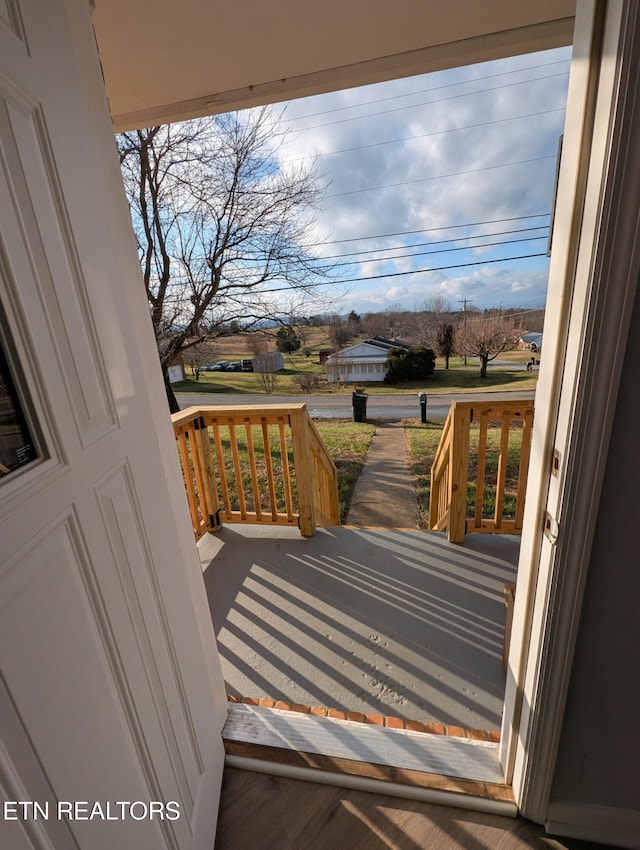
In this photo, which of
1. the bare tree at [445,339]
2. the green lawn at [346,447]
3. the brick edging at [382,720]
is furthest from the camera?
the bare tree at [445,339]

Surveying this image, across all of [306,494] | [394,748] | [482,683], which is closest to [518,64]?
[306,494]

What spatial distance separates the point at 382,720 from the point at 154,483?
1.23m

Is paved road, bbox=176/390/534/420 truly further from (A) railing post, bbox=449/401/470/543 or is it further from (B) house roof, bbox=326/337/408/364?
(A) railing post, bbox=449/401/470/543

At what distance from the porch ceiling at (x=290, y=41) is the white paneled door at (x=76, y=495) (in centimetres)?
61

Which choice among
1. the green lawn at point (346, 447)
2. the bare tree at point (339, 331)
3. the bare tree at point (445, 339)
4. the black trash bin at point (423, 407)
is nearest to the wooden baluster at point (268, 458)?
the green lawn at point (346, 447)

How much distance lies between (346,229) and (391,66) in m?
4.53

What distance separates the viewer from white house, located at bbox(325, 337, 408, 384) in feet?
26.6

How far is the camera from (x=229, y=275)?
551cm

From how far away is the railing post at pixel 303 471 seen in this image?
2326mm

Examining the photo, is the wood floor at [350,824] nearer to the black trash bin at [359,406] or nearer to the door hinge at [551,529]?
the door hinge at [551,529]

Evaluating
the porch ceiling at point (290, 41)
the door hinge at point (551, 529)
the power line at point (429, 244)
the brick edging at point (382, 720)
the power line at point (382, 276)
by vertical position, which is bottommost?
the brick edging at point (382, 720)

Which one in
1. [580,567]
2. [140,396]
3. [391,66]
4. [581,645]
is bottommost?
[581,645]

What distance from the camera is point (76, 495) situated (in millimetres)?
563

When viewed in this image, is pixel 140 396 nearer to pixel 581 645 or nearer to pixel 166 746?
pixel 166 746
